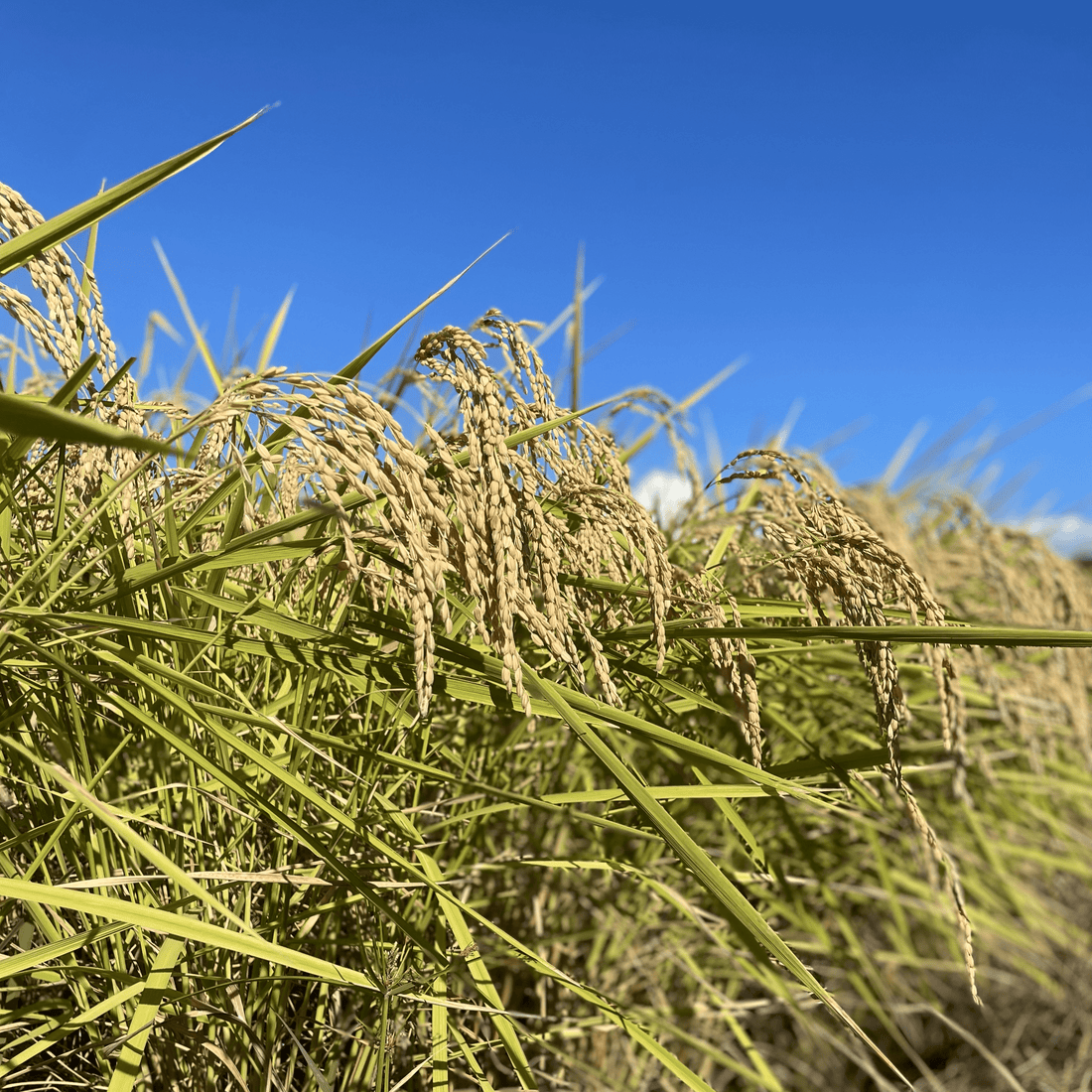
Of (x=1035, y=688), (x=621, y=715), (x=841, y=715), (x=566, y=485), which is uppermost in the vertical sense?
(x=1035, y=688)

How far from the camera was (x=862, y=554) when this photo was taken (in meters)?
0.94

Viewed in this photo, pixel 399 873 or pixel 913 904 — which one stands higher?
pixel 913 904

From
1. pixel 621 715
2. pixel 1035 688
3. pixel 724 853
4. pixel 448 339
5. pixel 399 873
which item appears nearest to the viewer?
pixel 621 715

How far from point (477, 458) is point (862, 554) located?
17.9 inches

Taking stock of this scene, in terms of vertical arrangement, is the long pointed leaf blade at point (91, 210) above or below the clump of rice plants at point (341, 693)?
above

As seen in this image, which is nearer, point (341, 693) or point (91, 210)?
point (91, 210)

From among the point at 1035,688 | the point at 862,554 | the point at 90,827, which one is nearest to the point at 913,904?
the point at 1035,688

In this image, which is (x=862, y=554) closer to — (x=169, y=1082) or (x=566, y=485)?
(x=566, y=485)

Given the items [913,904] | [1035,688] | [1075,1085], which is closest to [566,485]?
[1035,688]

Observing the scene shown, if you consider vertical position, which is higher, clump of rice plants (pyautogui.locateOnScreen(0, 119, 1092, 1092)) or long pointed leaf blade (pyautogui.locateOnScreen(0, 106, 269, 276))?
long pointed leaf blade (pyautogui.locateOnScreen(0, 106, 269, 276))

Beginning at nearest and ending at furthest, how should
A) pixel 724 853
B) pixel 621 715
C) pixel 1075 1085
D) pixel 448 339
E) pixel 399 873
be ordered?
pixel 621 715 < pixel 448 339 < pixel 399 873 < pixel 724 853 < pixel 1075 1085

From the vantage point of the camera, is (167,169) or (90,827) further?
(90,827)

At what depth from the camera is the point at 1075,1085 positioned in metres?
2.56

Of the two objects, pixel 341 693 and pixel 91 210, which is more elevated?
pixel 91 210
